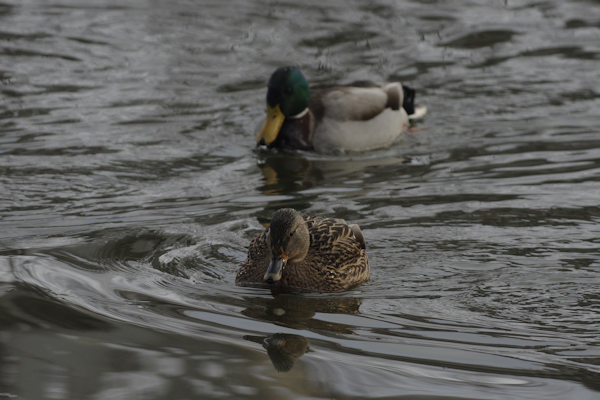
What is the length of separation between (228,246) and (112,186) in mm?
2032

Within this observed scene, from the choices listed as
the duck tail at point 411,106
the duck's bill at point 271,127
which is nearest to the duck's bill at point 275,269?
the duck's bill at point 271,127

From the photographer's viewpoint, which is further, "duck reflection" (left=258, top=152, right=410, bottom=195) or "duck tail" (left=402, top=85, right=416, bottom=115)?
"duck tail" (left=402, top=85, right=416, bottom=115)

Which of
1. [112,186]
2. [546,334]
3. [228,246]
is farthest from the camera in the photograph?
[112,186]

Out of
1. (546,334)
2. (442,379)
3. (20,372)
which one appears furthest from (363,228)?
(20,372)

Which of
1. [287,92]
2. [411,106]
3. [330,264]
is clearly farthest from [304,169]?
[330,264]

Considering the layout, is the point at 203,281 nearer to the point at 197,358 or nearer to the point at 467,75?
the point at 197,358

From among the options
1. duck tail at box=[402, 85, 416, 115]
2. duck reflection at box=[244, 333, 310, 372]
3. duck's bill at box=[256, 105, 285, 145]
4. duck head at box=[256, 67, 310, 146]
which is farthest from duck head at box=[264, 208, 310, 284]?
duck tail at box=[402, 85, 416, 115]

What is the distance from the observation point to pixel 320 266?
614 cm

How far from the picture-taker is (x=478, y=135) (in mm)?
10523

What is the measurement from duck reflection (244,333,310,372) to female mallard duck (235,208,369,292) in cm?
74

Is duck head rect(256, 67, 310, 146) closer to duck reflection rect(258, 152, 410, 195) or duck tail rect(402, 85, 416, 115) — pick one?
duck reflection rect(258, 152, 410, 195)

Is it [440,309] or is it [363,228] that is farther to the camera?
[363,228]

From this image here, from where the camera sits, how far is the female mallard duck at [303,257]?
5.89 meters

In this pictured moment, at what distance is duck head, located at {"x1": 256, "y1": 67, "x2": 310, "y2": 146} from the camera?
1041 cm
